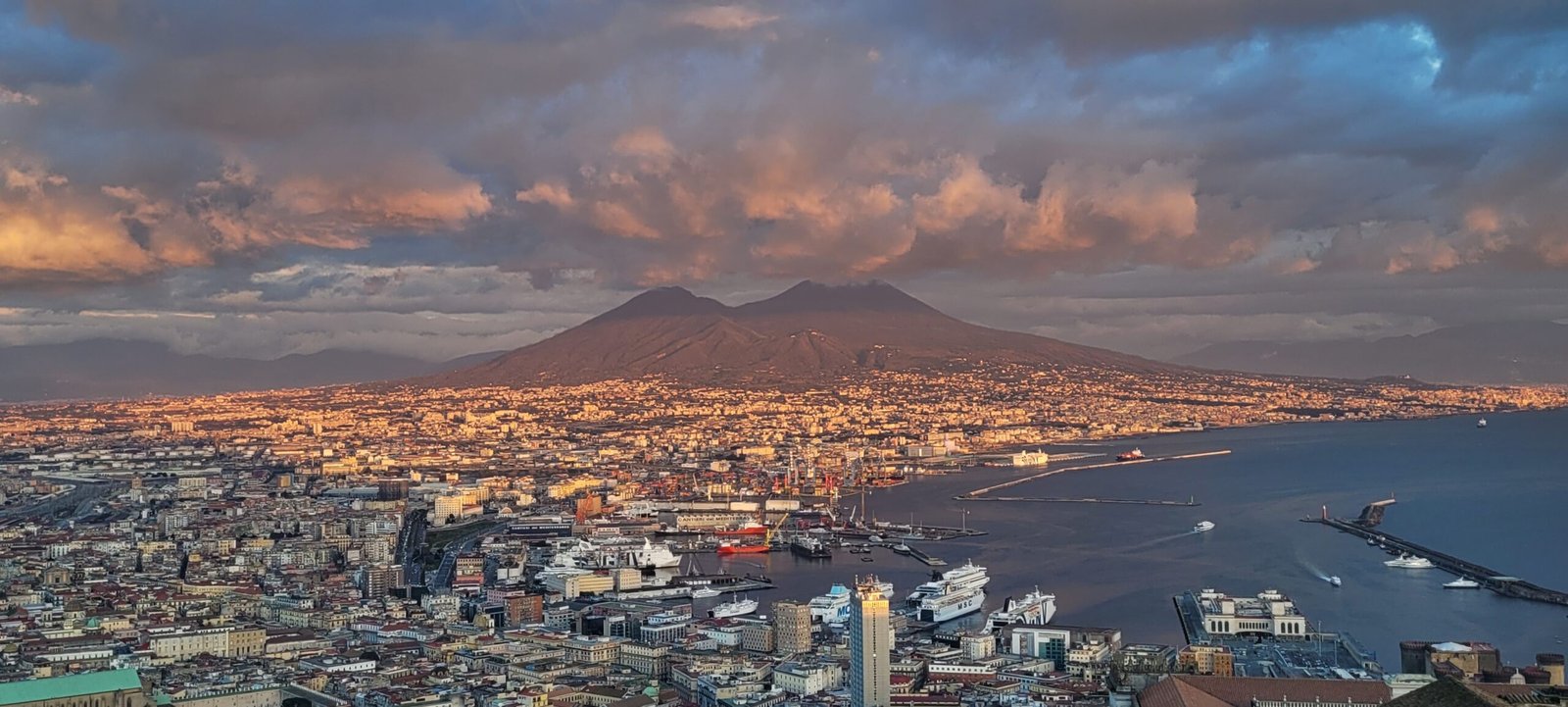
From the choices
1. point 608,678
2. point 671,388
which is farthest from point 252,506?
point 671,388

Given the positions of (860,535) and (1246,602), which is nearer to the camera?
(1246,602)

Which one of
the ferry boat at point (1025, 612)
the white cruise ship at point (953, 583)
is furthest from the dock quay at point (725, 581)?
the ferry boat at point (1025, 612)

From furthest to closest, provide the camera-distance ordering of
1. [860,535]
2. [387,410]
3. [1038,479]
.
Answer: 1. [387,410]
2. [1038,479]
3. [860,535]

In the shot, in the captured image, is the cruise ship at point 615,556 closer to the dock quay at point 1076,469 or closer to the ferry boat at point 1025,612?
the ferry boat at point 1025,612

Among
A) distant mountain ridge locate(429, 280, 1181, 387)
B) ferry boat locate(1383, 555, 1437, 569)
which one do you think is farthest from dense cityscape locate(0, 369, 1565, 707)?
distant mountain ridge locate(429, 280, 1181, 387)

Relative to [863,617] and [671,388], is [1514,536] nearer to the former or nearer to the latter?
[863,617]

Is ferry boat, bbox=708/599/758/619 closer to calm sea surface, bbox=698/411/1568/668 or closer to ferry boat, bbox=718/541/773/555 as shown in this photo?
calm sea surface, bbox=698/411/1568/668
